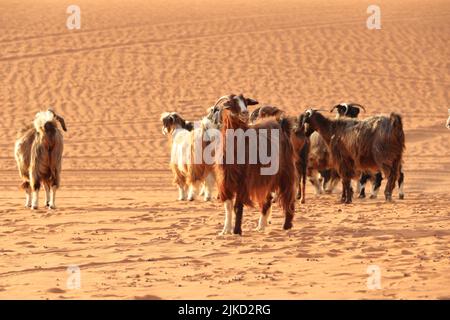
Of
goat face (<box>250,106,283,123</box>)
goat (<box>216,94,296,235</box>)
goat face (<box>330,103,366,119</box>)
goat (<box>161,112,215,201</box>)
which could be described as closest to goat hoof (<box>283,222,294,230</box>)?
goat (<box>216,94,296,235</box>)

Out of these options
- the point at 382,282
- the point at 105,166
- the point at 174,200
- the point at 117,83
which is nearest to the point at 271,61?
the point at 117,83

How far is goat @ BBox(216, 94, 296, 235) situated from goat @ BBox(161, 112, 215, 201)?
3.70 meters

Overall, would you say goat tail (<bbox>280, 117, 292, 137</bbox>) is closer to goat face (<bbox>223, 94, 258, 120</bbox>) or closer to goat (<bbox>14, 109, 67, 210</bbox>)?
goat face (<bbox>223, 94, 258, 120</bbox>)

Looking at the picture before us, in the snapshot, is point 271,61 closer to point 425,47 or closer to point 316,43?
point 316,43

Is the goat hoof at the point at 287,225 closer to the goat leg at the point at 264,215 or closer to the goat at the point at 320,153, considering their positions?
the goat leg at the point at 264,215

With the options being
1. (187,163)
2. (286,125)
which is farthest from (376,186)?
(286,125)

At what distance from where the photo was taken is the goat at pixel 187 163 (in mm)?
15711

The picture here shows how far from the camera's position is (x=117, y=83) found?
35344 mm

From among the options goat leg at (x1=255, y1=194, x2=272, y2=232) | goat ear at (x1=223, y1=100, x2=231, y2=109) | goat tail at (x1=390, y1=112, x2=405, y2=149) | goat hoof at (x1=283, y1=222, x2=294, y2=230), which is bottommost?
goat hoof at (x1=283, y1=222, x2=294, y2=230)

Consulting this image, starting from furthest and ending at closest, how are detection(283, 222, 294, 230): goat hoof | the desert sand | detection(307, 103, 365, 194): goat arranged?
detection(307, 103, 365, 194): goat → detection(283, 222, 294, 230): goat hoof → the desert sand

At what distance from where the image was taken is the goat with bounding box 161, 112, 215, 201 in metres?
15.7

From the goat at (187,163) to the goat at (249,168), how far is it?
370cm

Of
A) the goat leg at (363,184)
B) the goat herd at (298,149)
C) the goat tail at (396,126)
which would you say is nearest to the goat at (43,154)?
the goat herd at (298,149)

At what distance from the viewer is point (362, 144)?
51.4ft
